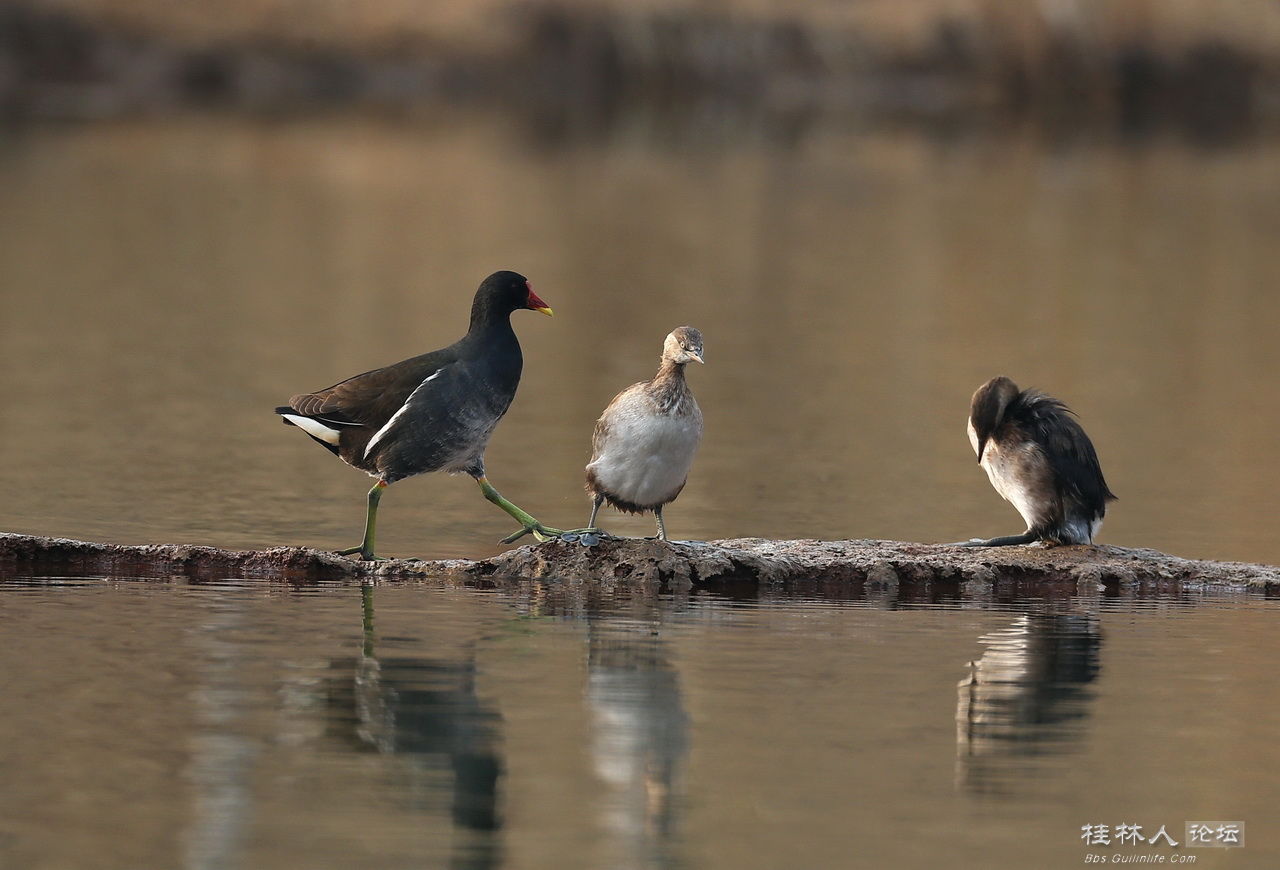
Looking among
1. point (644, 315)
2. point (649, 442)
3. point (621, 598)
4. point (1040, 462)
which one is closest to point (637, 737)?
point (621, 598)

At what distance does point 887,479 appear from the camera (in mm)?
15719

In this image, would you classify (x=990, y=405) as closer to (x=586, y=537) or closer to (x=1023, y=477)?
(x=1023, y=477)

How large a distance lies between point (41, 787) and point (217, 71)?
59.7 meters

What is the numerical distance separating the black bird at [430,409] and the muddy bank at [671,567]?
36 centimetres

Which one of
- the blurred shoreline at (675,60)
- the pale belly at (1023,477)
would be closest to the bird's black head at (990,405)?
the pale belly at (1023,477)

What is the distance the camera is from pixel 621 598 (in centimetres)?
1046

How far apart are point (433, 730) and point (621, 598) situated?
99.9 inches

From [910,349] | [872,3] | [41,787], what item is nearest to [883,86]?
[872,3]

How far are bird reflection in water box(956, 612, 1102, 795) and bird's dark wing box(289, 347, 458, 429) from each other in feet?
10.3

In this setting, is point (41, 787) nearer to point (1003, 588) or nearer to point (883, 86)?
point (1003, 588)

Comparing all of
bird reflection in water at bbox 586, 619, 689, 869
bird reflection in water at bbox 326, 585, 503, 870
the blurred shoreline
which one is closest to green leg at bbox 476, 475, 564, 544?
bird reflection in water at bbox 586, 619, 689, 869

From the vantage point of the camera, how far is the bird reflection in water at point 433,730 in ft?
23.2

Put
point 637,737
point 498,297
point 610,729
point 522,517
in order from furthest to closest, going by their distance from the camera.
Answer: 1. point 498,297
2. point 522,517
3. point 610,729
4. point 637,737

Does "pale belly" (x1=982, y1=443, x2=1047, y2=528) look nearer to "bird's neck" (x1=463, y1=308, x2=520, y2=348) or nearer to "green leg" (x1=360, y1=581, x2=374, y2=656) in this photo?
"bird's neck" (x1=463, y1=308, x2=520, y2=348)
